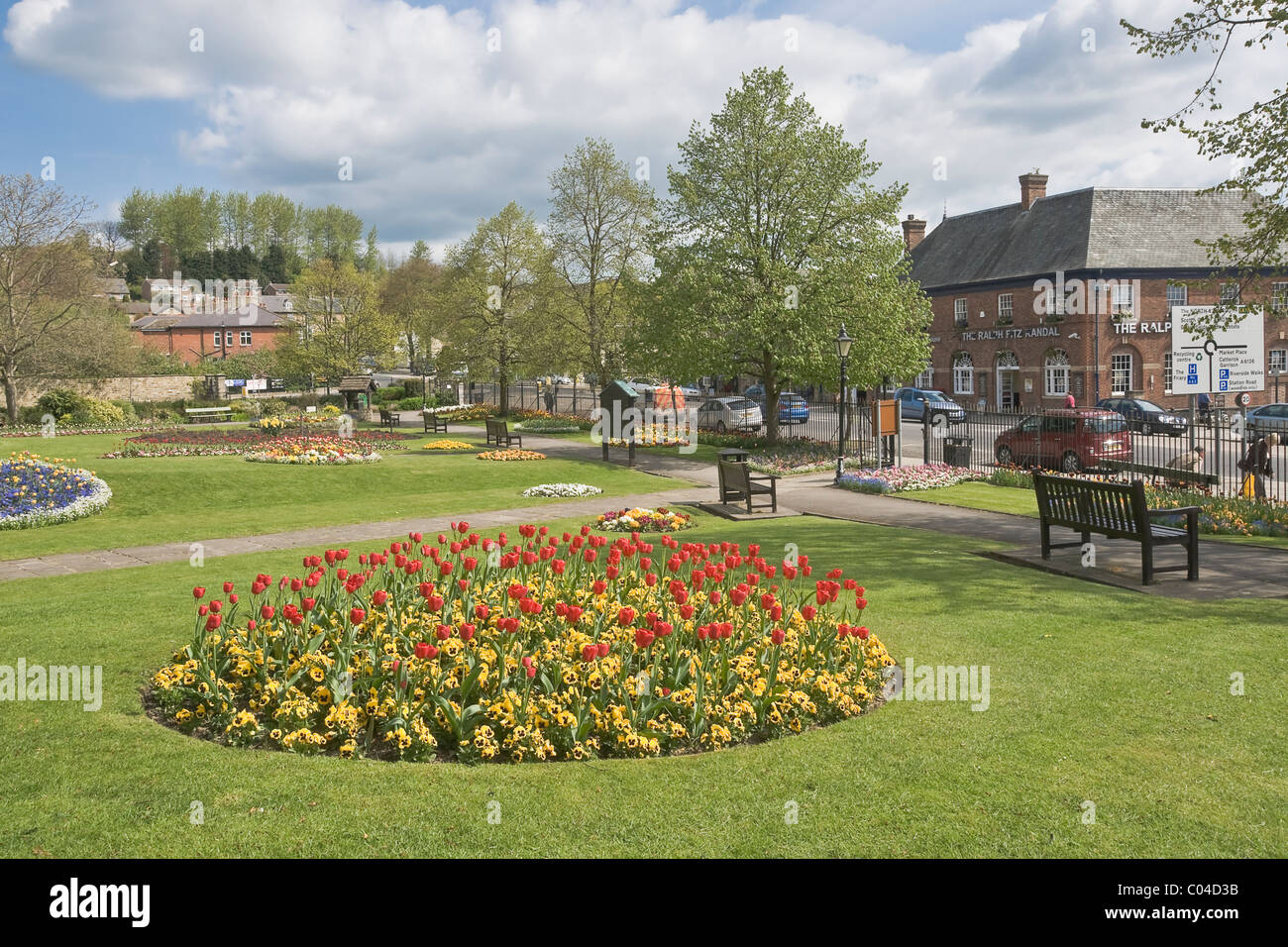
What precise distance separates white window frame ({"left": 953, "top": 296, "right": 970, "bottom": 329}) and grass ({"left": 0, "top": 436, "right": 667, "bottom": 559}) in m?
34.8

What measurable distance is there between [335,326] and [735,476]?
136 ft

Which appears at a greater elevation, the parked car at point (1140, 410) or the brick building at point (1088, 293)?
the brick building at point (1088, 293)

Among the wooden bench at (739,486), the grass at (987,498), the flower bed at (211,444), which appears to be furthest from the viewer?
the flower bed at (211,444)

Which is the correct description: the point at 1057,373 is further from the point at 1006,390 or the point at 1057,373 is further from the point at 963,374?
the point at 963,374

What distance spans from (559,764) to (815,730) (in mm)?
1632

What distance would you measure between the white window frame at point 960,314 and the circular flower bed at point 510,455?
1368 inches

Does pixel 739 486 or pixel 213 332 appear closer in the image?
pixel 739 486

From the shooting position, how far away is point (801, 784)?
4.89 m

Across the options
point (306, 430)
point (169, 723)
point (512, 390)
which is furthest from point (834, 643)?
point (512, 390)

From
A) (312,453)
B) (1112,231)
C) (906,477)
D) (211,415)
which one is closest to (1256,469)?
(906,477)

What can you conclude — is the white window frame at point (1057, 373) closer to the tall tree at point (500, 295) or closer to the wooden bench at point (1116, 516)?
the tall tree at point (500, 295)

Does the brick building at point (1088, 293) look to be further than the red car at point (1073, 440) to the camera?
Yes

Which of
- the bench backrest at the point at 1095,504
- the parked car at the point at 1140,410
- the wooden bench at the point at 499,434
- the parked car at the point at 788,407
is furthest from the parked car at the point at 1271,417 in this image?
the bench backrest at the point at 1095,504

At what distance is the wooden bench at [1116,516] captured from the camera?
381 inches
